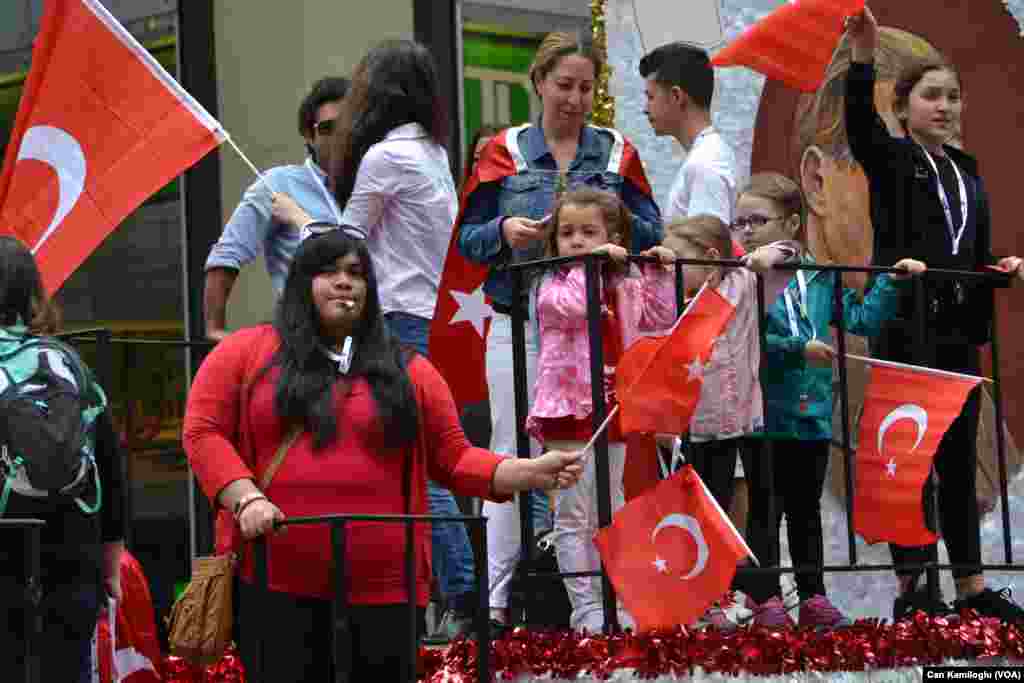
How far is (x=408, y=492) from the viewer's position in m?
6.02

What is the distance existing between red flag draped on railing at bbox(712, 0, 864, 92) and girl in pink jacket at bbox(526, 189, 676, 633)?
2.57 ft

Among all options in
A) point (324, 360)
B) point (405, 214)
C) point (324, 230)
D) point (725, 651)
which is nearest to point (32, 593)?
point (324, 360)

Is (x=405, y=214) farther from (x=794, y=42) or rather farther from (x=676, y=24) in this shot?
(x=676, y=24)

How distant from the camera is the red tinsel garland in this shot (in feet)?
21.5

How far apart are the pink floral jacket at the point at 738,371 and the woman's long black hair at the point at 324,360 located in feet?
4.85

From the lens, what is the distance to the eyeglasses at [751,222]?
8.24 meters

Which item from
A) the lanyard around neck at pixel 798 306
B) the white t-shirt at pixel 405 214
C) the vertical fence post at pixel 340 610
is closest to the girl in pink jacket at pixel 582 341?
the white t-shirt at pixel 405 214

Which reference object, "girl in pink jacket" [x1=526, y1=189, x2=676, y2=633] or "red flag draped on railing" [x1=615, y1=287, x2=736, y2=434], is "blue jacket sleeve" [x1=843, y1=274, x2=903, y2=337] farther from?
"red flag draped on railing" [x1=615, y1=287, x2=736, y2=434]

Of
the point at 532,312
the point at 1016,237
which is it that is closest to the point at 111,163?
the point at 532,312

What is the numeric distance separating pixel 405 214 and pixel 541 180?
49 centimetres

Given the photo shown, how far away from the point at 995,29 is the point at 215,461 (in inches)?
239

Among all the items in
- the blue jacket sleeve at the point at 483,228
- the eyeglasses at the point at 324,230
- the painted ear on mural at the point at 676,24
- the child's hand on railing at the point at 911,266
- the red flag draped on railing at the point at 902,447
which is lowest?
the red flag draped on railing at the point at 902,447

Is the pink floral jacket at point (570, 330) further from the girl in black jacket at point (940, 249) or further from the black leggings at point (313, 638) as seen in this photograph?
the black leggings at point (313, 638)

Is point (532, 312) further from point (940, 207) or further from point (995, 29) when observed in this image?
point (995, 29)
